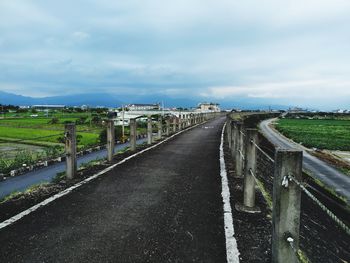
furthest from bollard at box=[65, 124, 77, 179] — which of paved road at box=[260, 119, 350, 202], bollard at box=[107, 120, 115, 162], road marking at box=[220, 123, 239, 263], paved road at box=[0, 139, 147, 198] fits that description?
paved road at box=[260, 119, 350, 202]

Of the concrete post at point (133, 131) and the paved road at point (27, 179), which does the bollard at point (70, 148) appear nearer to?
the concrete post at point (133, 131)

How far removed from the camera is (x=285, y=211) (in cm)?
330

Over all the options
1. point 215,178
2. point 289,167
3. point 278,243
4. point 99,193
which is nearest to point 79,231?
point 99,193

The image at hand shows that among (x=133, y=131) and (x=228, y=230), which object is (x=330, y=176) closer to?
(x=133, y=131)

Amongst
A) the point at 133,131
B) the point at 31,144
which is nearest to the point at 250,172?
the point at 133,131

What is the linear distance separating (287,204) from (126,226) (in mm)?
2558

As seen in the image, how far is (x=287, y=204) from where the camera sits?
3.29m

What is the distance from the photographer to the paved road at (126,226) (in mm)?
3977

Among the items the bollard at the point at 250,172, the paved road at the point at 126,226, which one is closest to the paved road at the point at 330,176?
the paved road at the point at 126,226

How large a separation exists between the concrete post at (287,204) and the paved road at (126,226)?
2.90 ft

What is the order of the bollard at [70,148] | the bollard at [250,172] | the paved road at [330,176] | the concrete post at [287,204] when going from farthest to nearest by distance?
the paved road at [330,176]
the bollard at [70,148]
the bollard at [250,172]
the concrete post at [287,204]

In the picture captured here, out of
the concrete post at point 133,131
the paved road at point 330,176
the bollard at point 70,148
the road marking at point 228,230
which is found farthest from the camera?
the paved road at point 330,176

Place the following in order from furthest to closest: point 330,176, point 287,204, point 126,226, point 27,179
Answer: point 330,176
point 27,179
point 126,226
point 287,204

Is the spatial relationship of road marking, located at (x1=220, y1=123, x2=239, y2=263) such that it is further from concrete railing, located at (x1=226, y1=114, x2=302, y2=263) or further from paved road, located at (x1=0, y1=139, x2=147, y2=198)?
paved road, located at (x1=0, y1=139, x2=147, y2=198)
